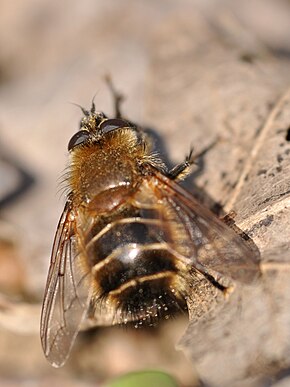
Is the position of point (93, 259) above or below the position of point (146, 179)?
below

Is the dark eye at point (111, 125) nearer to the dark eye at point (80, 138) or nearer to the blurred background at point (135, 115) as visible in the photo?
the dark eye at point (80, 138)

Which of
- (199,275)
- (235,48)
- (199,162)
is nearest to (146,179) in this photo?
(199,275)

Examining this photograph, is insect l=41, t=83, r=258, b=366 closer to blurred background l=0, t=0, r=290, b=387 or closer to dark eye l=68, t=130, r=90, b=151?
dark eye l=68, t=130, r=90, b=151

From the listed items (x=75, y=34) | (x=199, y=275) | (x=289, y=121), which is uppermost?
(x=75, y=34)

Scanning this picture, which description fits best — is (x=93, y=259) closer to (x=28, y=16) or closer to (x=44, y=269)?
(x=44, y=269)

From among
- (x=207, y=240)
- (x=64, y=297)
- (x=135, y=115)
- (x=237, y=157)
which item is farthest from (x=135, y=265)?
(x=135, y=115)

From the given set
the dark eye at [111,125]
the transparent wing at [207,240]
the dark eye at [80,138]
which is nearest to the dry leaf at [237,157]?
the transparent wing at [207,240]
